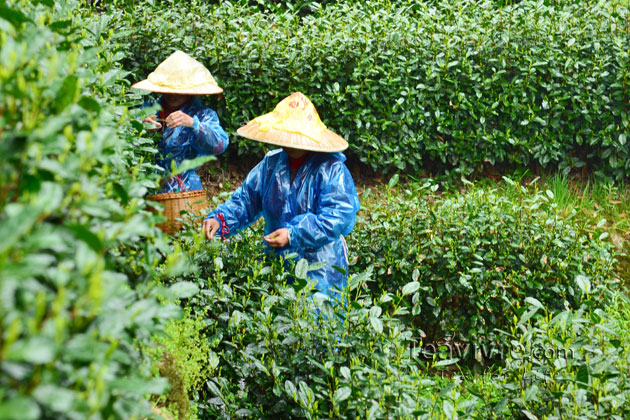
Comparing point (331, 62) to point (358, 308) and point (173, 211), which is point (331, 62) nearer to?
point (173, 211)

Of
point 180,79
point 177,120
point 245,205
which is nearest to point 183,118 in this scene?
point 177,120

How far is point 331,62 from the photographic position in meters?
5.78

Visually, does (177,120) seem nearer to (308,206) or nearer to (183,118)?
(183,118)

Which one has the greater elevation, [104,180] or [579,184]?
[104,180]

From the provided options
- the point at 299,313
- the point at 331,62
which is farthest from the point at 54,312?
the point at 331,62

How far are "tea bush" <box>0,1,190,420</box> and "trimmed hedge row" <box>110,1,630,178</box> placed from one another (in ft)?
14.9

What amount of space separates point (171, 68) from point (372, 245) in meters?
1.89

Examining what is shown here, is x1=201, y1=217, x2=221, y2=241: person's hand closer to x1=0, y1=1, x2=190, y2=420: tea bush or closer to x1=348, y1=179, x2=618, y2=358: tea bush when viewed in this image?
x1=348, y1=179, x2=618, y2=358: tea bush

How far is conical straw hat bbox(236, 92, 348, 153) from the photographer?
3.12 m

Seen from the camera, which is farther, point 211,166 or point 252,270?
point 211,166

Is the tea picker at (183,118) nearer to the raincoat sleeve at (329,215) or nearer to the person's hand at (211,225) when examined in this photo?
the person's hand at (211,225)

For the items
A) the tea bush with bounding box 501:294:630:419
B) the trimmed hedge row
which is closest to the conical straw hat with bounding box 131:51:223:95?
the trimmed hedge row

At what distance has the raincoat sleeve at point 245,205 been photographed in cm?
332

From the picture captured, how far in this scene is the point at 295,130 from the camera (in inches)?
124
